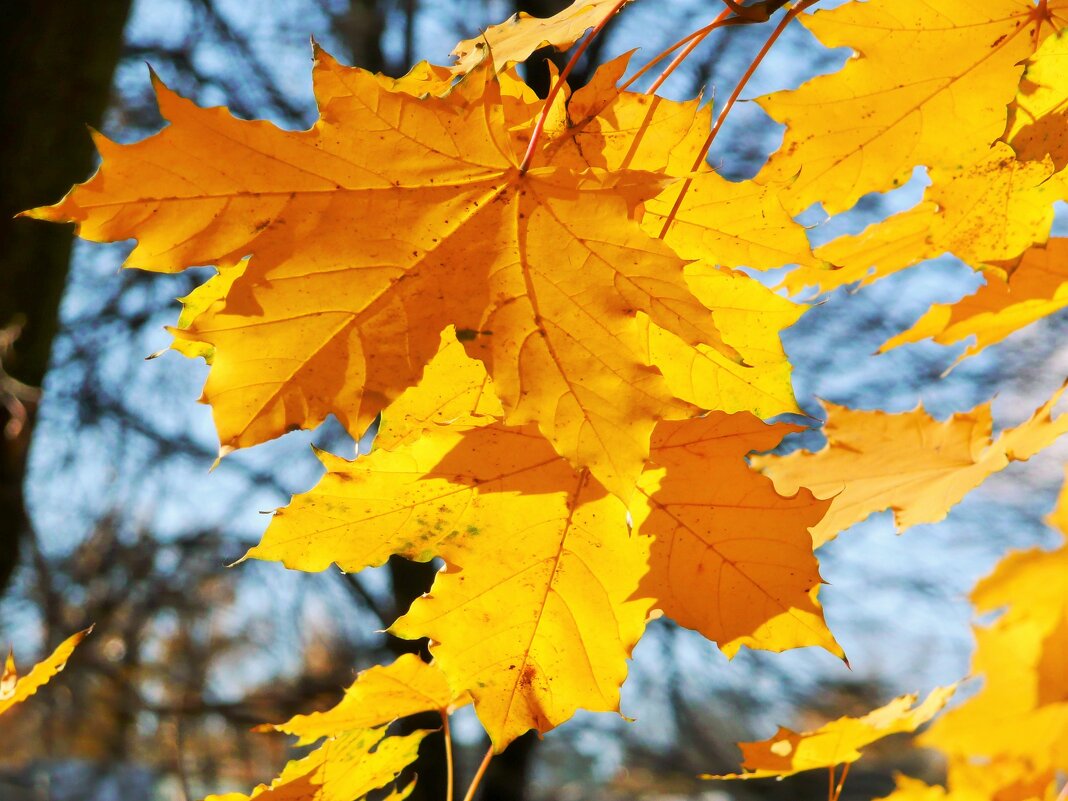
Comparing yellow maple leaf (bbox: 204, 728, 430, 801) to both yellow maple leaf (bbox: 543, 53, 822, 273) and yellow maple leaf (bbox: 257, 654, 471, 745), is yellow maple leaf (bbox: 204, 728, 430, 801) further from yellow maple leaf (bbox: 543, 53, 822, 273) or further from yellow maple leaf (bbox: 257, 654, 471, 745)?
yellow maple leaf (bbox: 543, 53, 822, 273)

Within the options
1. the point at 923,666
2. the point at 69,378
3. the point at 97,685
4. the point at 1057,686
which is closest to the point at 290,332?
the point at 1057,686

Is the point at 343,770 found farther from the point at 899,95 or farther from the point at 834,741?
the point at 899,95

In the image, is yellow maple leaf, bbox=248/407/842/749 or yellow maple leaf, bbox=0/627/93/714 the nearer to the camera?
yellow maple leaf, bbox=248/407/842/749

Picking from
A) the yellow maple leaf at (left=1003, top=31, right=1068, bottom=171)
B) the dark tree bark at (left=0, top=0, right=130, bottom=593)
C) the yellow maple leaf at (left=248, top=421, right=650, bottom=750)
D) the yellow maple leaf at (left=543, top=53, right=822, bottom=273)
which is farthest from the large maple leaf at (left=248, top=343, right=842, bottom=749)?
the dark tree bark at (left=0, top=0, right=130, bottom=593)

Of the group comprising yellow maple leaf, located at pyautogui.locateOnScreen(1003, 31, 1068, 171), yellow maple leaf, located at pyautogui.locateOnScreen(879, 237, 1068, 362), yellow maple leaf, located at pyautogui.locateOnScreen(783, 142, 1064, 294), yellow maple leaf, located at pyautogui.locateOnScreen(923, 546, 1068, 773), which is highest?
yellow maple leaf, located at pyautogui.locateOnScreen(1003, 31, 1068, 171)

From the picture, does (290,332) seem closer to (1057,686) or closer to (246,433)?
(246,433)

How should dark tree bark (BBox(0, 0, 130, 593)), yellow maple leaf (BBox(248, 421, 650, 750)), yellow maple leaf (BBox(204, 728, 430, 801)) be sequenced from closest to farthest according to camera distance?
yellow maple leaf (BBox(248, 421, 650, 750))
yellow maple leaf (BBox(204, 728, 430, 801))
dark tree bark (BBox(0, 0, 130, 593))

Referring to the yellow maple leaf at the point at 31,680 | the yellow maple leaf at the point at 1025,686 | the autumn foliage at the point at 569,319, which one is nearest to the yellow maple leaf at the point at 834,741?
the autumn foliage at the point at 569,319

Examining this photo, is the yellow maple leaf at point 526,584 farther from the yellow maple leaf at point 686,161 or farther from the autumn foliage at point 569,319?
the yellow maple leaf at point 686,161
